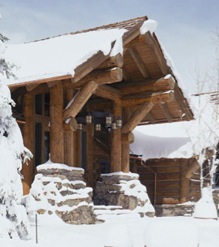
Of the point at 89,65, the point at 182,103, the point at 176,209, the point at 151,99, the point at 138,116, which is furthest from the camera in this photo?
the point at 176,209

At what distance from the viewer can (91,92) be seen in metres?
15.0

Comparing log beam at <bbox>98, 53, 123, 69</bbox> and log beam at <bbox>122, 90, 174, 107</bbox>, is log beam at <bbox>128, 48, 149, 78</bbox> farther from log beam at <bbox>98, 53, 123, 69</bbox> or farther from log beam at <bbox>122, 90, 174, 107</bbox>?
log beam at <bbox>98, 53, 123, 69</bbox>

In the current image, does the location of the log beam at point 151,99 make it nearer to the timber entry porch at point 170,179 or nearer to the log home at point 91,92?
the log home at point 91,92

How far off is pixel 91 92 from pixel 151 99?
12.1 feet

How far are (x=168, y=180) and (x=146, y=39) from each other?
359 inches

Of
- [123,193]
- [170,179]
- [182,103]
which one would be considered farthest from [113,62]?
[170,179]

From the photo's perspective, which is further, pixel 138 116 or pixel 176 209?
pixel 176 209

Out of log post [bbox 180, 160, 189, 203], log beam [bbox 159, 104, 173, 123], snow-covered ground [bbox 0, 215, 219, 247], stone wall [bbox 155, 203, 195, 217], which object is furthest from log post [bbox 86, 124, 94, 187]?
snow-covered ground [bbox 0, 215, 219, 247]

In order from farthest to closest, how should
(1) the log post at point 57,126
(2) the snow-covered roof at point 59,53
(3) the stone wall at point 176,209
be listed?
(3) the stone wall at point 176,209 → (1) the log post at point 57,126 → (2) the snow-covered roof at point 59,53

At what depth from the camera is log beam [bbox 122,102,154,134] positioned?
59.8ft

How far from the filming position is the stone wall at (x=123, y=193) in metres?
17.3

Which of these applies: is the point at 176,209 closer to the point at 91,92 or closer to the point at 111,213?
the point at 111,213

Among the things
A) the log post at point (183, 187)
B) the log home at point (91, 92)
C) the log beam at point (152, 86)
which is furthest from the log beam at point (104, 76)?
the log post at point (183, 187)

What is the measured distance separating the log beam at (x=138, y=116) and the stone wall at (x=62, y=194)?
4.27m
